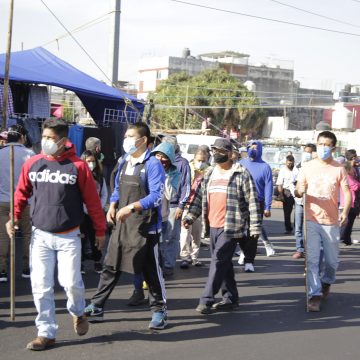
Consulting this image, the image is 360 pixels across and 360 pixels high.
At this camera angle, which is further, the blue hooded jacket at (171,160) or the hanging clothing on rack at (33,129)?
the hanging clothing on rack at (33,129)

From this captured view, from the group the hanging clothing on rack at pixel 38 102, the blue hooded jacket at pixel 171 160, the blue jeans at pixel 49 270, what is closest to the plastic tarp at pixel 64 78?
the hanging clothing on rack at pixel 38 102

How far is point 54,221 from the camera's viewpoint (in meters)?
5.41

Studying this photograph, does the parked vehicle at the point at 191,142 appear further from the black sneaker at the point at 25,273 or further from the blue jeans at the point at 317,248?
the blue jeans at the point at 317,248

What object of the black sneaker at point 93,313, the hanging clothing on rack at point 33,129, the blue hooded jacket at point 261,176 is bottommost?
the black sneaker at point 93,313

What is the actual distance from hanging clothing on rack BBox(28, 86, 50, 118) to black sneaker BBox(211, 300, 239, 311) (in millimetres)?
6212

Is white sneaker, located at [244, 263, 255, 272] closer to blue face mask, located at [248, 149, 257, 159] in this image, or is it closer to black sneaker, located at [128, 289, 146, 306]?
blue face mask, located at [248, 149, 257, 159]

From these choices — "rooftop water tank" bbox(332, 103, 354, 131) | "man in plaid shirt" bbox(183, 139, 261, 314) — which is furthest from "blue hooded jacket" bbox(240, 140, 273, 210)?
"rooftop water tank" bbox(332, 103, 354, 131)

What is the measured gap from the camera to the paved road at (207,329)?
18.3 ft

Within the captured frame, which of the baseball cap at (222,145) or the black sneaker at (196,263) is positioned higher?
the baseball cap at (222,145)

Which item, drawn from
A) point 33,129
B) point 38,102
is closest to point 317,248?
point 33,129

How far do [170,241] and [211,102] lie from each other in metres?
42.4

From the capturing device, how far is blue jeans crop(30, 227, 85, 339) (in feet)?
17.7

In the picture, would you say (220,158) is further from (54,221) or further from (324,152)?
(54,221)

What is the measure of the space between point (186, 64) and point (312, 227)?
Result: 70.0m
